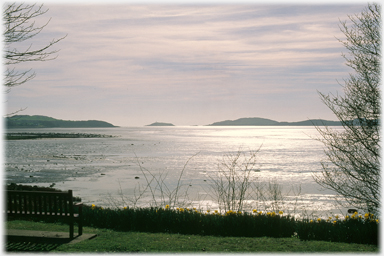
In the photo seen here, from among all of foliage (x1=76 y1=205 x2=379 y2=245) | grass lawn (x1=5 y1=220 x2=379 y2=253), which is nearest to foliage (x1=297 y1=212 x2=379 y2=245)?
foliage (x1=76 y1=205 x2=379 y2=245)

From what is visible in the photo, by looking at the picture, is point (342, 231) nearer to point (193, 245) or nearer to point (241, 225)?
point (241, 225)

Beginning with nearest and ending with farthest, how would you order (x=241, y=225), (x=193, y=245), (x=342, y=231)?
(x=193, y=245) → (x=342, y=231) → (x=241, y=225)

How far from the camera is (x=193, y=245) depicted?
6859 mm

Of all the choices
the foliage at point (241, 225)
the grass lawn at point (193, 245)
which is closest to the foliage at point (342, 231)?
the foliage at point (241, 225)

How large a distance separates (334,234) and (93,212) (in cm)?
625

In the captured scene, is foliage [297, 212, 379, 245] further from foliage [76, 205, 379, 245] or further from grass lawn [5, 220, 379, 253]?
grass lawn [5, 220, 379, 253]

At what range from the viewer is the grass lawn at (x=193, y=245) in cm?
651

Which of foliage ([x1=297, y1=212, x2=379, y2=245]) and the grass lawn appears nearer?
the grass lawn

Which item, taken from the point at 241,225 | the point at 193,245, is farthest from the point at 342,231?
the point at 193,245

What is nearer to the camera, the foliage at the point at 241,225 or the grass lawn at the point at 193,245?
the grass lawn at the point at 193,245

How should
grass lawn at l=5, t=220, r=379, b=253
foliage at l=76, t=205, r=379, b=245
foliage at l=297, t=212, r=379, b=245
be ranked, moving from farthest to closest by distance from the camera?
foliage at l=76, t=205, r=379, b=245 < foliage at l=297, t=212, r=379, b=245 < grass lawn at l=5, t=220, r=379, b=253

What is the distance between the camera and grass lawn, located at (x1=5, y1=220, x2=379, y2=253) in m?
6.51

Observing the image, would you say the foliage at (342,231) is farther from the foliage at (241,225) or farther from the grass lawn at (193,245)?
the grass lawn at (193,245)

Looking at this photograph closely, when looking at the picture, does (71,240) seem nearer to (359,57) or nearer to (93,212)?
(93,212)
